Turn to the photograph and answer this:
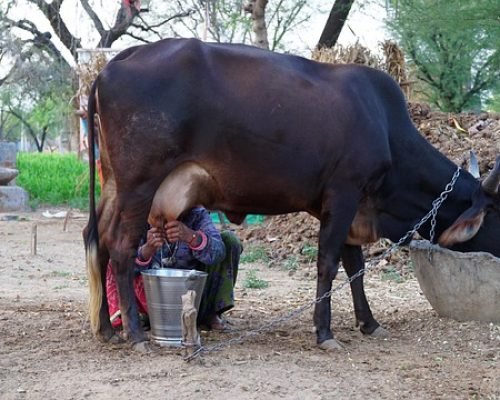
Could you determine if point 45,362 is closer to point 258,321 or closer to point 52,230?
point 258,321

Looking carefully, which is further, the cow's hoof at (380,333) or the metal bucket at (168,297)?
the cow's hoof at (380,333)

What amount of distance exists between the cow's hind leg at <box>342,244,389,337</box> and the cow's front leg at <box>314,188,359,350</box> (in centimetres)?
52

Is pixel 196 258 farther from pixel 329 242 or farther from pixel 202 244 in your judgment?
pixel 329 242

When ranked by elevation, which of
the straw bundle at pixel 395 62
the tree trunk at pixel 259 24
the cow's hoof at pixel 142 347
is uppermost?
the tree trunk at pixel 259 24

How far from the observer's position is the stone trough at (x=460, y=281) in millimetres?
5746

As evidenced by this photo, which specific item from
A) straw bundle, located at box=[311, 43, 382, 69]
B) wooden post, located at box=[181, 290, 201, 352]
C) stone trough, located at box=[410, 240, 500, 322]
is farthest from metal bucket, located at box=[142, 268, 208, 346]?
straw bundle, located at box=[311, 43, 382, 69]

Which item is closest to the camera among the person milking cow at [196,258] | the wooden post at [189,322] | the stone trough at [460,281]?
the wooden post at [189,322]

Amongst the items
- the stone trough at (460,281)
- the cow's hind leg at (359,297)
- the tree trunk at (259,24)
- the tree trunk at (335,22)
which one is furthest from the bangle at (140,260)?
the tree trunk at (335,22)

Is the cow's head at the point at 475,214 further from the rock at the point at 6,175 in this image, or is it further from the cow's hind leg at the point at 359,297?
the rock at the point at 6,175

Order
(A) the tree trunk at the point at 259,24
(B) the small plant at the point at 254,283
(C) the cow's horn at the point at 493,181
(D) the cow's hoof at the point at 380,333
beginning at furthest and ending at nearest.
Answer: (A) the tree trunk at the point at 259,24 → (B) the small plant at the point at 254,283 → (D) the cow's hoof at the point at 380,333 → (C) the cow's horn at the point at 493,181

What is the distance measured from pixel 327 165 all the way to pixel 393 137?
64cm

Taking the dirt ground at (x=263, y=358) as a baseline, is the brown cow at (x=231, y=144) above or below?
above

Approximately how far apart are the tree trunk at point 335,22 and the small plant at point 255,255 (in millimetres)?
6302

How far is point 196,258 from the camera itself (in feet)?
18.8
